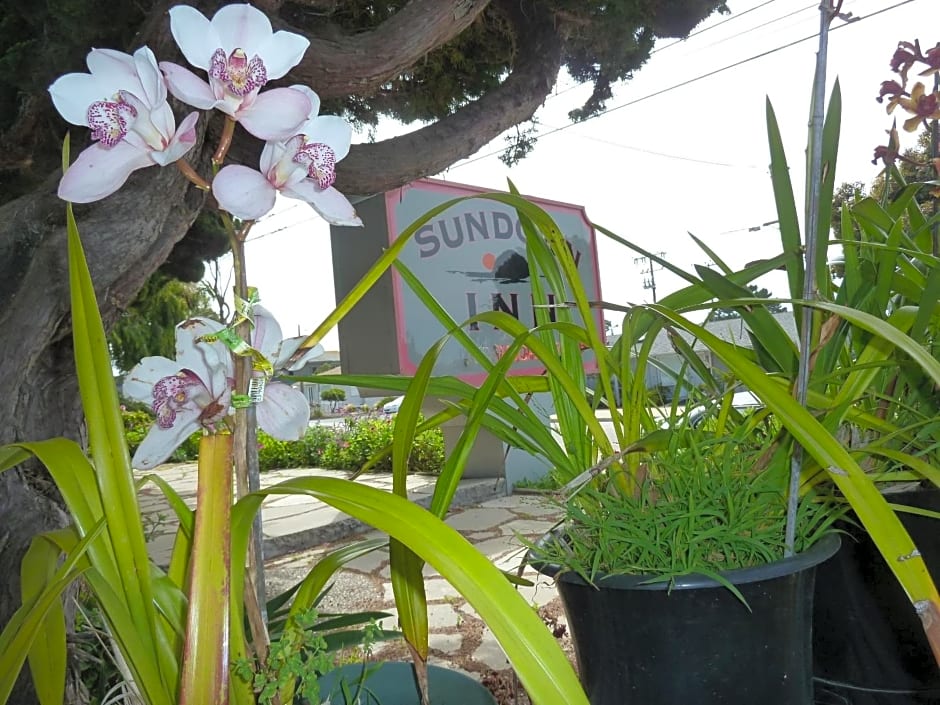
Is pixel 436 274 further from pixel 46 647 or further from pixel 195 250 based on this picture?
pixel 46 647

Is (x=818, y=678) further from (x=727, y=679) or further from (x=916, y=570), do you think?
(x=916, y=570)

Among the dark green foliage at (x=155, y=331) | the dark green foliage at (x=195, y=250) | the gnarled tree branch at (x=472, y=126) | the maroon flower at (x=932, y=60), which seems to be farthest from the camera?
the dark green foliage at (x=155, y=331)

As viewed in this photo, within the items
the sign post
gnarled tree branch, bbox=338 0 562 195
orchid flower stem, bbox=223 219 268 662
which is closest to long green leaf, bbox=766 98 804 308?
orchid flower stem, bbox=223 219 268 662

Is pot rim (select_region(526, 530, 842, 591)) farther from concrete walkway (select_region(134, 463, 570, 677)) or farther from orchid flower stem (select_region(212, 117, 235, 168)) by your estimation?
orchid flower stem (select_region(212, 117, 235, 168))

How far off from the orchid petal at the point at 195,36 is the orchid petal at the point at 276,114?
4 centimetres

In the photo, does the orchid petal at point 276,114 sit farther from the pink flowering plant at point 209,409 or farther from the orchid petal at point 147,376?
the orchid petal at point 147,376

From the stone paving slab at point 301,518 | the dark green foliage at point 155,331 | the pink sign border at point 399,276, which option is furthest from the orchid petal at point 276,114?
the dark green foliage at point 155,331

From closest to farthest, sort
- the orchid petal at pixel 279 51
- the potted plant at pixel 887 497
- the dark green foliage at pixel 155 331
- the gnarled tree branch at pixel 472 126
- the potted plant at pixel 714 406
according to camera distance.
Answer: the orchid petal at pixel 279 51
the potted plant at pixel 714 406
the potted plant at pixel 887 497
the gnarled tree branch at pixel 472 126
the dark green foliage at pixel 155 331

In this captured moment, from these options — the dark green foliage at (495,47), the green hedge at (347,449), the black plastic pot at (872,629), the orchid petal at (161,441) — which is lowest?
the green hedge at (347,449)

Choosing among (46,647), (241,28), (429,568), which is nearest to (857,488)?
(241,28)

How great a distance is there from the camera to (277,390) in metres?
0.42

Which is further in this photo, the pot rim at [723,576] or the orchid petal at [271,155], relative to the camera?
the pot rim at [723,576]

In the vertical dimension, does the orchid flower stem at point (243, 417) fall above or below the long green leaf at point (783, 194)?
below

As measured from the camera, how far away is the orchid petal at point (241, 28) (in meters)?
0.39
